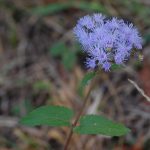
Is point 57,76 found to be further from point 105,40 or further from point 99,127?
point 105,40

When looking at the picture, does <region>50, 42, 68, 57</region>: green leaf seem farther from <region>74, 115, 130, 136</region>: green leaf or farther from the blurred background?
<region>74, 115, 130, 136</region>: green leaf

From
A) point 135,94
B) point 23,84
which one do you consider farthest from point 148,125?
point 23,84

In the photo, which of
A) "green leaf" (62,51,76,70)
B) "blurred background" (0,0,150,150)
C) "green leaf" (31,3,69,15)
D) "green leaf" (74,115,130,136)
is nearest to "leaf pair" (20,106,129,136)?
"green leaf" (74,115,130,136)

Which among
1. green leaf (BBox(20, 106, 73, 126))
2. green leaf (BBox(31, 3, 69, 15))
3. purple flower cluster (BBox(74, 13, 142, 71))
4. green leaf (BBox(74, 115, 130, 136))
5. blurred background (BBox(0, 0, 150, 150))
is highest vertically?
green leaf (BBox(31, 3, 69, 15))

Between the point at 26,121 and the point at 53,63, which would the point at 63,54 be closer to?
the point at 53,63

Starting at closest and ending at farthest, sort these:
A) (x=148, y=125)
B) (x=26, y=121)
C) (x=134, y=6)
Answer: (x=26, y=121), (x=148, y=125), (x=134, y=6)

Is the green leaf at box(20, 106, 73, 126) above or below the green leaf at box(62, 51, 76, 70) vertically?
below

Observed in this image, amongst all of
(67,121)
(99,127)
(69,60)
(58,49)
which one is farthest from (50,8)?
(99,127)
